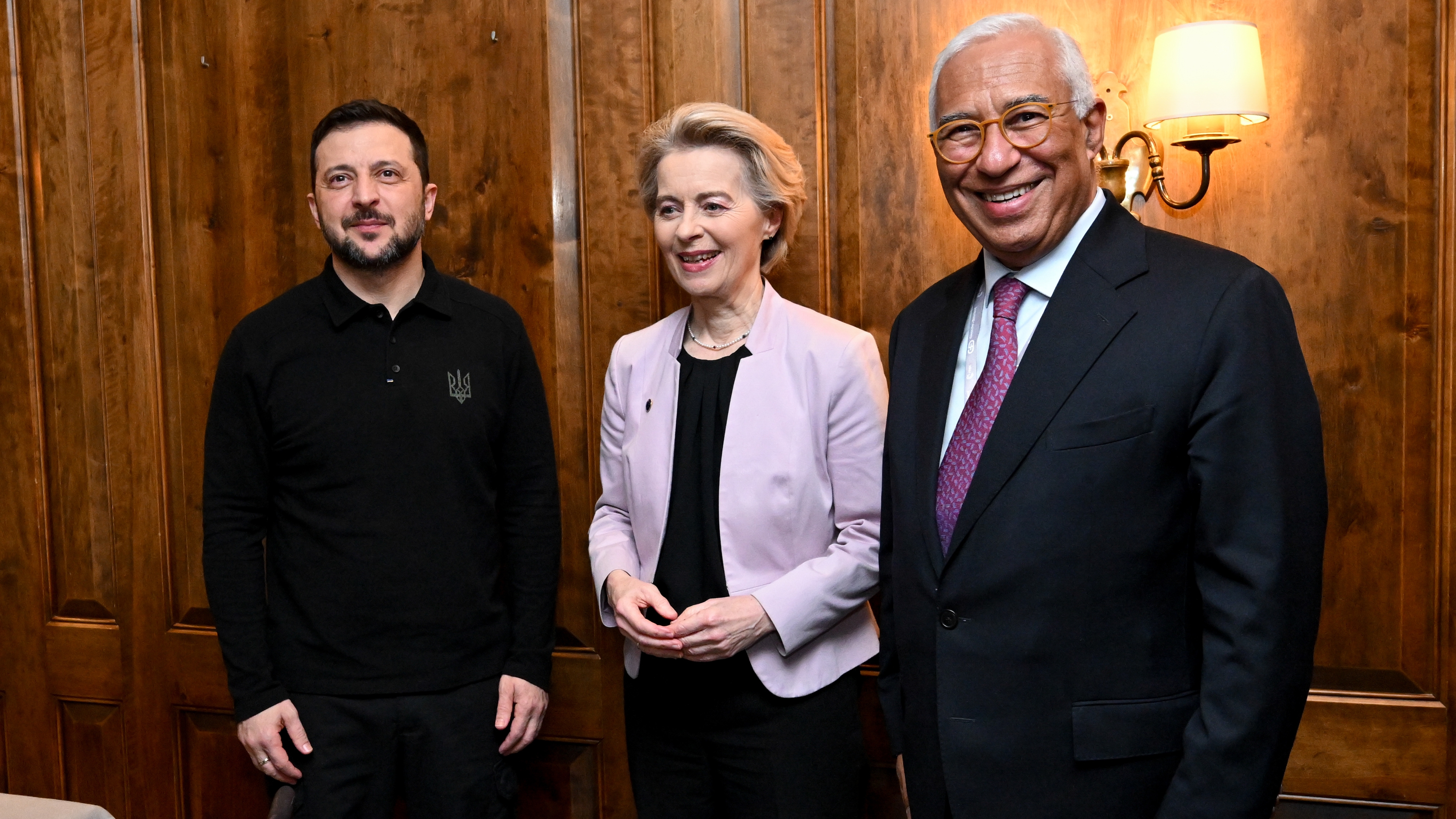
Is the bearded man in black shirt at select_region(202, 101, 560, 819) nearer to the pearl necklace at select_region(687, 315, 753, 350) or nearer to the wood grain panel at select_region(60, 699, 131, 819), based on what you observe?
the pearl necklace at select_region(687, 315, 753, 350)

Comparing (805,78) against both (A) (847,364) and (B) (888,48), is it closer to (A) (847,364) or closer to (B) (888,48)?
(B) (888,48)

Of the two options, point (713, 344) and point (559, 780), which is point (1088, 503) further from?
point (559, 780)

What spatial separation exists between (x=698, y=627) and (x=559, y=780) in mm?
1033

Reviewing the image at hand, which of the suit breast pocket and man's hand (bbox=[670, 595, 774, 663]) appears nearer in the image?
the suit breast pocket

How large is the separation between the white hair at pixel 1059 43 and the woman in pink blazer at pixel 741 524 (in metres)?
0.59

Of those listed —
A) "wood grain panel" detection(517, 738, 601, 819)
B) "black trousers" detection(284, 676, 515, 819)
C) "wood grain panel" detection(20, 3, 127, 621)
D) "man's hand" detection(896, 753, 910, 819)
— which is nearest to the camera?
"man's hand" detection(896, 753, 910, 819)

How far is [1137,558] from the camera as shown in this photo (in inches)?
50.6


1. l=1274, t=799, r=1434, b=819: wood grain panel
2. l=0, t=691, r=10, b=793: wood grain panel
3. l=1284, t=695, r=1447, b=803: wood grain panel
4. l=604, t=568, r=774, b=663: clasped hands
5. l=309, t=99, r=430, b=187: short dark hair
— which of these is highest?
l=309, t=99, r=430, b=187: short dark hair

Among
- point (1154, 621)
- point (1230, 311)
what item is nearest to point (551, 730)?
point (1154, 621)

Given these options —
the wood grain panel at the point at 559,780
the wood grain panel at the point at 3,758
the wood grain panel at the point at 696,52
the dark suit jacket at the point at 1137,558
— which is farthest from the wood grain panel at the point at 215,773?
the dark suit jacket at the point at 1137,558

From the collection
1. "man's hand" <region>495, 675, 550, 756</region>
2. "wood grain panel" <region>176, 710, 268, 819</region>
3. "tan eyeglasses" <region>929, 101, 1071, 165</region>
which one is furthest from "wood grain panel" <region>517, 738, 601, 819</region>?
"tan eyeglasses" <region>929, 101, 1071, 165</region>

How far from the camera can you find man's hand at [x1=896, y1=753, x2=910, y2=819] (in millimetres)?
1531

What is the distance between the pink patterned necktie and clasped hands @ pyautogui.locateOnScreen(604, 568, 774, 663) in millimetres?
459

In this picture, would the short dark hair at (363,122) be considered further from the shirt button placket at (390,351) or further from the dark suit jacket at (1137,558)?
the dark suit jacket at (1137,558)
